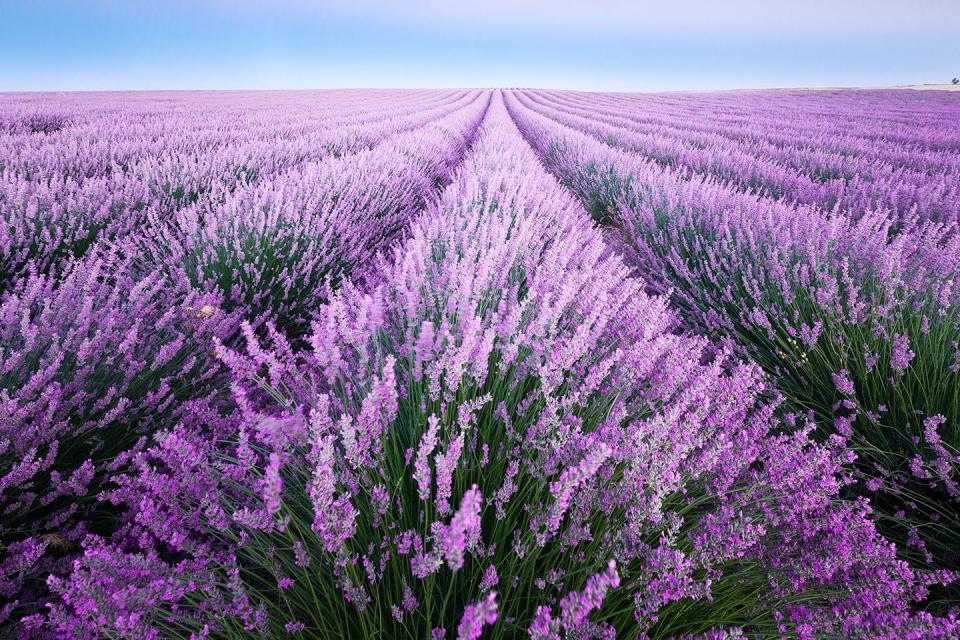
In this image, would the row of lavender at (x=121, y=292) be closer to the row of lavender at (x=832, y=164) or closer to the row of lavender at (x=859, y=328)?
the row of lavender at (x=859, y=328)

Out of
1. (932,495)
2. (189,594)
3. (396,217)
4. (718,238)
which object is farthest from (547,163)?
(189,594)

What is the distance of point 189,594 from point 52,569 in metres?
0.51

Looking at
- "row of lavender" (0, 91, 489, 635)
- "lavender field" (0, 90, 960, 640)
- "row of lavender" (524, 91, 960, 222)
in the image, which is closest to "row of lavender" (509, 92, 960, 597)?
"lavender field" (0, 90, 960, 640)

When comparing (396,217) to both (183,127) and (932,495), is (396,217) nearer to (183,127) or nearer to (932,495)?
(932,495)

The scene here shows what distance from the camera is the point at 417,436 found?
3.92 feet

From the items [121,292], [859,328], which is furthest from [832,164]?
[121,292]

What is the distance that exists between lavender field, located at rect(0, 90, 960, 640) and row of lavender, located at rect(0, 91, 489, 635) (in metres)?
0.02

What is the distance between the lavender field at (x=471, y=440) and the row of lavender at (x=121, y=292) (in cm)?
2

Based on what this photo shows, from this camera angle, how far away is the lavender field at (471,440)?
0.88 m

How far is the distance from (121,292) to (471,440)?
2157 mm

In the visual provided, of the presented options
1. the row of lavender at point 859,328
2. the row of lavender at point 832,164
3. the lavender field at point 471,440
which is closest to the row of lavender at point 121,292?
the lavender field at point 471,440

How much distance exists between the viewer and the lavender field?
88 centimetres

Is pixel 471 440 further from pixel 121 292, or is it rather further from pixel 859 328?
pixel 121 292

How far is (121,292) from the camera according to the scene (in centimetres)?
218
